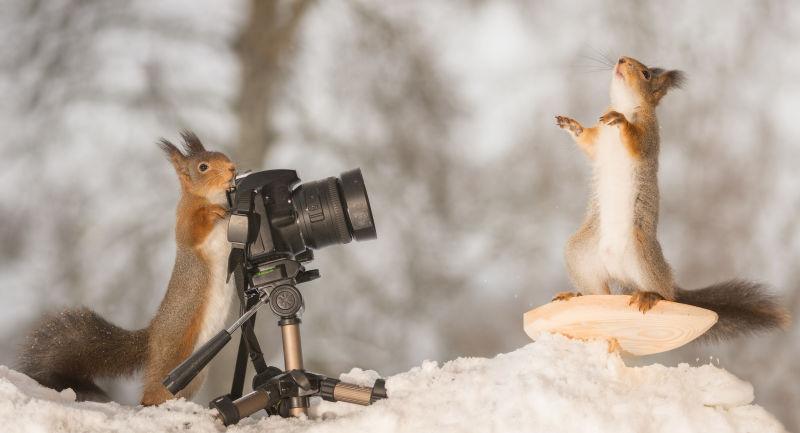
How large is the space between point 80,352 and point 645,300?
3.32ft

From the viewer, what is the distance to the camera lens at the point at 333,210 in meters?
1.49

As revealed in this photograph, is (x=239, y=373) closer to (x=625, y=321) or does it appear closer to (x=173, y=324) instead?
(x=173, y=324)

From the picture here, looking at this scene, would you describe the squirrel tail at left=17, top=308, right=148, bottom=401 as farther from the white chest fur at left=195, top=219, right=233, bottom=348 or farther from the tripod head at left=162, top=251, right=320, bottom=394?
the tripod head at left=162, top=251, right=320, bottom=394

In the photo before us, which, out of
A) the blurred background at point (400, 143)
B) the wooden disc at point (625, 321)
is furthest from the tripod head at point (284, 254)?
the blurred background at point (400, 143)

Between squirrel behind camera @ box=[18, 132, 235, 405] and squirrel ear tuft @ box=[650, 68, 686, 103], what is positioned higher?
squirrel ear tuft @ box=[650, 68, 686, 103]

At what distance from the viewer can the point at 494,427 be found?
1.29 meters

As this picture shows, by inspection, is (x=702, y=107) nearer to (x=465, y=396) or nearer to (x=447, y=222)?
(x=447, y=222)

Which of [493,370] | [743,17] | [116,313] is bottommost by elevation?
[493,370]

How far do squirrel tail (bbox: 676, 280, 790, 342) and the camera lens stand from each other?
533 millimetres

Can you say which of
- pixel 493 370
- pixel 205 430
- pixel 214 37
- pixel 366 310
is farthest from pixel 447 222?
pixel 205 430

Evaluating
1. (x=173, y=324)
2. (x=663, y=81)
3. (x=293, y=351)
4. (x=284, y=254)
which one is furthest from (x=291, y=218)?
(x=663, y=81)

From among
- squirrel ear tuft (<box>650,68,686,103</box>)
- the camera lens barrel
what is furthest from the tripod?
squirrel ear tuft (<box>650,68,686,103</box>)

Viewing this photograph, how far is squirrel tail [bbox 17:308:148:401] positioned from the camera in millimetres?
1686

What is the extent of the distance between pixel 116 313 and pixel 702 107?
61.7 inches
